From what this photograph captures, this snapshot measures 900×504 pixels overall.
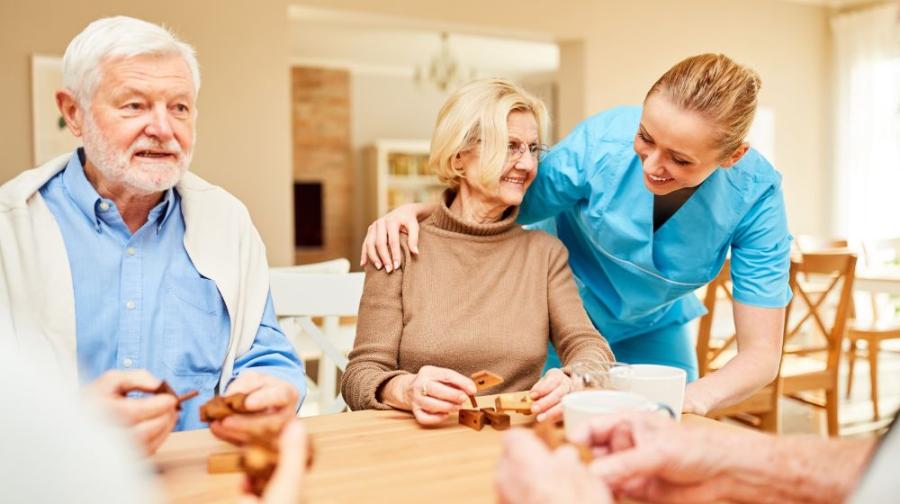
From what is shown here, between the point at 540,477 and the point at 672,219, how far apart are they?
3.92 ft

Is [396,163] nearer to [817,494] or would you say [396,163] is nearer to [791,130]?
[791,130]

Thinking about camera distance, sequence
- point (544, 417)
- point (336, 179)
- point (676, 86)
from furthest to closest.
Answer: point (336, 179)
point (676, 86)
point (544, 417)

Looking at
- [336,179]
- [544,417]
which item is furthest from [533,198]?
[336,179]

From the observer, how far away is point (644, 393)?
0.99 metres

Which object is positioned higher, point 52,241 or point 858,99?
point 858,99

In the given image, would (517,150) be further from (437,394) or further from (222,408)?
(222,408)

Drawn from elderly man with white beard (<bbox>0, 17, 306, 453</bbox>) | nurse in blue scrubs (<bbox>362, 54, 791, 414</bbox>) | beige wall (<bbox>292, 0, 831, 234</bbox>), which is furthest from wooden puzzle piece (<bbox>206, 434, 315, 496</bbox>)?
beige wall (<bbox>292, 0, 831, 234</bbox>)

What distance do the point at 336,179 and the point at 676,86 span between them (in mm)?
8092

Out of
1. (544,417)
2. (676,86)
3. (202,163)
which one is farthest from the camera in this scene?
(202,163)

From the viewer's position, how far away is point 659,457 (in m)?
0.71

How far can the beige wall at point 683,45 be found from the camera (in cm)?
534

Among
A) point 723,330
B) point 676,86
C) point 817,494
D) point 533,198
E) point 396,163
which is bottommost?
point 723,330

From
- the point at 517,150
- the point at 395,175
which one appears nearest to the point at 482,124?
the point at 517,150

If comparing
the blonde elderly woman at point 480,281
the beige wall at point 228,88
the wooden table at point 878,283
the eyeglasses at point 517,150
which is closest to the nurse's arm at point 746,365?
the blonde elderly woman at point 480,281
